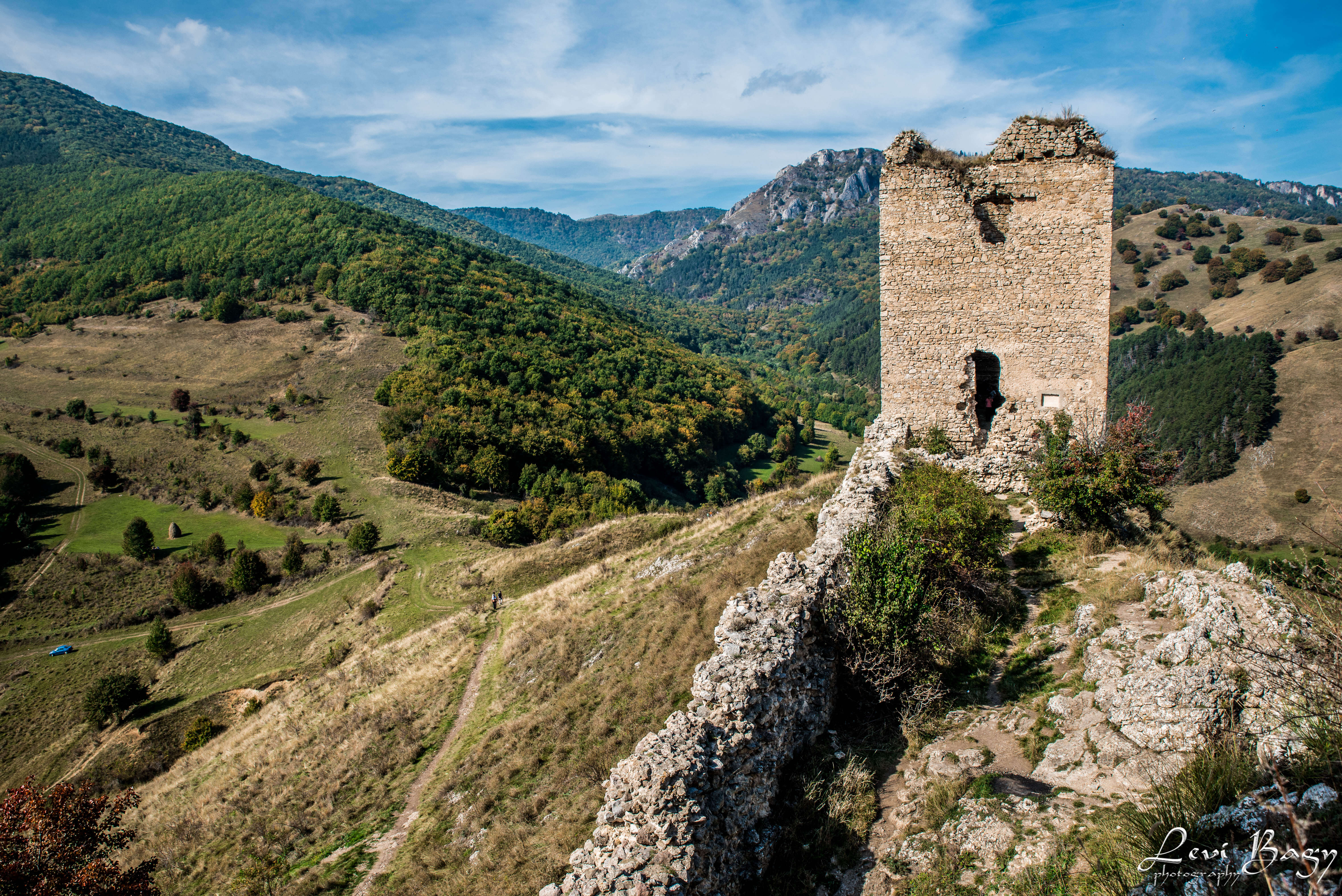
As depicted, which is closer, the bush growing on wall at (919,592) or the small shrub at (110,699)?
the bush growing on wall at (919,592)

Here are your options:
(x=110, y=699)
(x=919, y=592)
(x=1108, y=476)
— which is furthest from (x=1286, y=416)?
(x=110, y=699)

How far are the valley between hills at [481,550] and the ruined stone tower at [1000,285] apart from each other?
4.67ft

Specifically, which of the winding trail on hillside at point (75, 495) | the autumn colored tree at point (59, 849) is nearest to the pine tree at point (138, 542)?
the winding trail on hillside at point (75, 495)

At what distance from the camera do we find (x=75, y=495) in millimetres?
52688

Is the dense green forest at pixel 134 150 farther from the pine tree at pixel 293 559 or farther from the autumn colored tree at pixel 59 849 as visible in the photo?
the autumn colored tree at pixel 59 849

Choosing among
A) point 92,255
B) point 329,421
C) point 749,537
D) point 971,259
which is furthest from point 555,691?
point 92,255

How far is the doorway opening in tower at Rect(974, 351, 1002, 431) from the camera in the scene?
13.9 meters

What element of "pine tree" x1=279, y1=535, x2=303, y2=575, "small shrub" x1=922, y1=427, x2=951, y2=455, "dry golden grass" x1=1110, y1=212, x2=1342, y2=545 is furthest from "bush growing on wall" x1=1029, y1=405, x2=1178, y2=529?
"pine tree" x1=279, y1=535, x2=303, y2=575

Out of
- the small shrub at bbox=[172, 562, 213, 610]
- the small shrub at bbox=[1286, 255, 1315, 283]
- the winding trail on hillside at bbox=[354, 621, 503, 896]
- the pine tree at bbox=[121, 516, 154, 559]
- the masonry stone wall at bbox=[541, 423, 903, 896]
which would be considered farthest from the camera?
the small shrub at bbox=[1286, 255, 1315, 283]
